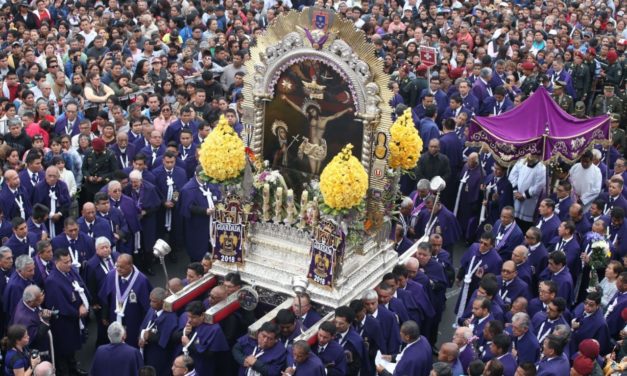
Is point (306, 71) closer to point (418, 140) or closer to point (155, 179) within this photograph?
point (418, 140)

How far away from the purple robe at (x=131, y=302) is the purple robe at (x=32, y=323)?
1108 millimetres

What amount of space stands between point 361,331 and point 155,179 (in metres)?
5.79

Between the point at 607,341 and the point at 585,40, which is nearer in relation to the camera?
the point at 607,341

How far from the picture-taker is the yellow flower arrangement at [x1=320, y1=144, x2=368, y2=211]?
1226cm

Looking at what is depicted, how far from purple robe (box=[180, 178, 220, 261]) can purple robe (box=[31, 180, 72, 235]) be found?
1.92m

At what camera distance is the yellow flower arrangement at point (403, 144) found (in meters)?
13.4

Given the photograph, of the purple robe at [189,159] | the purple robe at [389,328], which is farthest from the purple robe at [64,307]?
the purple robe at [189,159]

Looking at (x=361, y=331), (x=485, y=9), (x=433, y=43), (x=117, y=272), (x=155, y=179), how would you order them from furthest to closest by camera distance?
1. (x=485, y=9)
2. (x=433, y=43)
3. (x=155, y=179)
4. (x=117, y=272)
5. (x=361, y=331)

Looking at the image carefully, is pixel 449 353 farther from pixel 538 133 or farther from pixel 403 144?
pixel 538 133

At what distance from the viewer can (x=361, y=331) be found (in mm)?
12180

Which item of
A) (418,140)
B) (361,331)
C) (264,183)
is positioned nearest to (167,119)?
(264,183)

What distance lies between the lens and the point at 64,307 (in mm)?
12875

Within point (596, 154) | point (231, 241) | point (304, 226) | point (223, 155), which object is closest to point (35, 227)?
point (231, 241)

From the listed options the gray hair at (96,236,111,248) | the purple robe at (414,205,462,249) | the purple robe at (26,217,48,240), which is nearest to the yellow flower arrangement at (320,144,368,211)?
the purple robe at (414,205,462,249)
